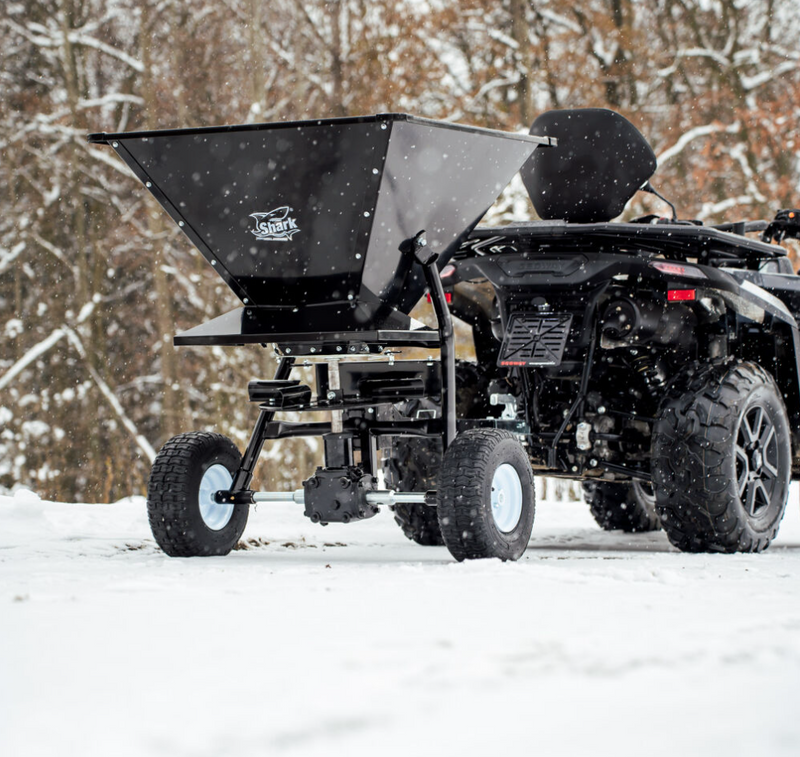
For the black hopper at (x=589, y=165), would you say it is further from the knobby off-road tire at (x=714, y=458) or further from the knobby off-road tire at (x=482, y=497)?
the knobby off-road tire at (x=482, y=497)

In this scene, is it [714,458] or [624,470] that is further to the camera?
[624,470]

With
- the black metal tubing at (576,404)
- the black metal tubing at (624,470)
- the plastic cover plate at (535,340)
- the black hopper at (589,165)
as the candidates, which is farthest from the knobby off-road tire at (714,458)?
the black hopper at (589,165)

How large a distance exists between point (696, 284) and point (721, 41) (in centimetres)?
1198

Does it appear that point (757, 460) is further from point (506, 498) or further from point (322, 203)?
point (322, 203)

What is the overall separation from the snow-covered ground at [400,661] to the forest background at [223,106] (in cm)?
1176

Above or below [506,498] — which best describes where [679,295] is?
above

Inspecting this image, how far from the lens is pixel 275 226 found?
188 inches

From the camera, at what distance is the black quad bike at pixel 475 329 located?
4629 mm

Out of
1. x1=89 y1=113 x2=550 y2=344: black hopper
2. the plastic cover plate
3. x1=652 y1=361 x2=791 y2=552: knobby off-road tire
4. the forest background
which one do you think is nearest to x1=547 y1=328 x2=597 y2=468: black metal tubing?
the plastic cover plate

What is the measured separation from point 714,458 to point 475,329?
1.62 metres

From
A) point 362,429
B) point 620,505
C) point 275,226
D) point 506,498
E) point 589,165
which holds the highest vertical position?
point 589,165

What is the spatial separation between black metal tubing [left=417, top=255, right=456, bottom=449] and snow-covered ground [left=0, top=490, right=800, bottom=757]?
0.71 metres

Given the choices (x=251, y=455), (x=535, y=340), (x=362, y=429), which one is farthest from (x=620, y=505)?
(x=251, y=455)

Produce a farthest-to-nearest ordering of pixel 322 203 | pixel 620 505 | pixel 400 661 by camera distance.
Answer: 1. pixel 620 505
2. pixel 322 203
3. pixel 400 661
